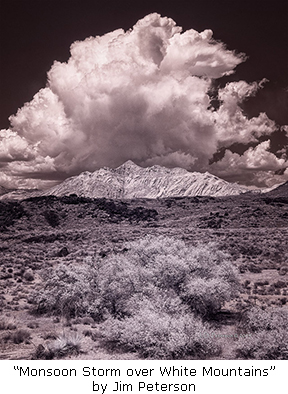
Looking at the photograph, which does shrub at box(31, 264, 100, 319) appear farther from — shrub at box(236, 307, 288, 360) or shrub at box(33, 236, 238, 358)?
shrub at box(236, 307, 288, 360)

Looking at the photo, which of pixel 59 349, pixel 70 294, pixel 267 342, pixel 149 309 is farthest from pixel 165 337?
pixel 70 294

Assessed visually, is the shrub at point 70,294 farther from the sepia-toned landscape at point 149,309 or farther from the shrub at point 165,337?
the shrub at point 165,337

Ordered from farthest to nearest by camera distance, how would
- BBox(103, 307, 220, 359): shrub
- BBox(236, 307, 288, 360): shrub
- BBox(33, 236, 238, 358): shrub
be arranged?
BBox(33, 236, 238, 358): shrub < BBox(103, 307, 220, 359): shrub < BBox(236, 307, 288, 360): shrub

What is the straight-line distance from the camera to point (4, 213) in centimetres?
6938

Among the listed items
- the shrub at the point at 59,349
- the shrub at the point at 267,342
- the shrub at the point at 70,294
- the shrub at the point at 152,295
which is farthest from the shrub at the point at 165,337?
the shrub at the point at 70,294

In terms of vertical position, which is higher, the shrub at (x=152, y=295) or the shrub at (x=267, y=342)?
the shrub at (x=152, y=295)

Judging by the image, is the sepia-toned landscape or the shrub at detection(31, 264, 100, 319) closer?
the sepia-toned landscape

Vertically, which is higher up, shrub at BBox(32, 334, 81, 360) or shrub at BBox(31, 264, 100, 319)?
shrub at BBox(31, 264, 100, 319)

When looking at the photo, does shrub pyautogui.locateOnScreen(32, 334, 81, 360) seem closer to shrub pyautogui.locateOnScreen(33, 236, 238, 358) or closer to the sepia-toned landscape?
the sepia-toned landscape

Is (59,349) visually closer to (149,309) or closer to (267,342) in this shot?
(149,309)

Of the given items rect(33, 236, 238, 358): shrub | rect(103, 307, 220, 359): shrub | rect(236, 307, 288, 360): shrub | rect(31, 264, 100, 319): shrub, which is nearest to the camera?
rect(236, 307, 288, 360): shrub

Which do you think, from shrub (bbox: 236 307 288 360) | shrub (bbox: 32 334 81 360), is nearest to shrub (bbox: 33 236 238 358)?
shrub (bbox: 236 307 288 360)

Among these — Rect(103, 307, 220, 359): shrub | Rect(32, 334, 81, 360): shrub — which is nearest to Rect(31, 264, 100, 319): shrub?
Rect(32, 334, 81, 360): shrub

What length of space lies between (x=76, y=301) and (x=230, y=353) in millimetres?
6405
